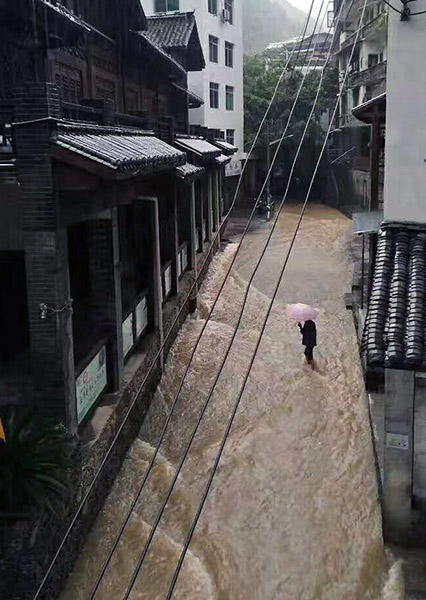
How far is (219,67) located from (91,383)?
35.8 m

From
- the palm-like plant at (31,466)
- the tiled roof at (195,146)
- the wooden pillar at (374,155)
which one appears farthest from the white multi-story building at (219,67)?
the palm-like plant at (31,466)

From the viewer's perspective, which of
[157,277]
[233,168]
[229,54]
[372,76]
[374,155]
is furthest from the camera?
[233,168]

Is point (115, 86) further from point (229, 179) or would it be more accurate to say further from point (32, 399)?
point (229, 179)

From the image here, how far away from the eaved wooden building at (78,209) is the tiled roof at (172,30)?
8.16 meters

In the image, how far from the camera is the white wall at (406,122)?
388 inches

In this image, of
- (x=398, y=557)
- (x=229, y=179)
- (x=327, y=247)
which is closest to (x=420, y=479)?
(x=398, y=557)

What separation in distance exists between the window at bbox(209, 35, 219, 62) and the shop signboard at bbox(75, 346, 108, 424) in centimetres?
3361

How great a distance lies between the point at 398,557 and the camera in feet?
30.7

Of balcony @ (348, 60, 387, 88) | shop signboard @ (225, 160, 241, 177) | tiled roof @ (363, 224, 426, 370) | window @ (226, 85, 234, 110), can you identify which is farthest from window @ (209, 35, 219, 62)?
tiled roof @ (363, 224, 426, 370)

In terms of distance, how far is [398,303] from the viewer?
28.3 feet

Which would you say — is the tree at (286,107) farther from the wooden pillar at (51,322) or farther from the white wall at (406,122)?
the wooden pillar at (51,322)

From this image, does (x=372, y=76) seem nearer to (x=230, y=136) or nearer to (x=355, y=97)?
(x=355, y=97)

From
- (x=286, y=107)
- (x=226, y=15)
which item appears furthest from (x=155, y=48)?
(x=286, y=107)

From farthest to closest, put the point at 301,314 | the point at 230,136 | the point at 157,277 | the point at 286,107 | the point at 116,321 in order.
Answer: the point at 286,107 < the point at 230,136 < the point at 301,314 < the point at 157,277 < the point at 116,321
